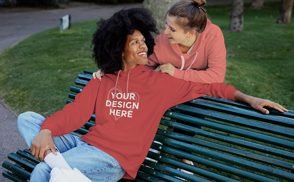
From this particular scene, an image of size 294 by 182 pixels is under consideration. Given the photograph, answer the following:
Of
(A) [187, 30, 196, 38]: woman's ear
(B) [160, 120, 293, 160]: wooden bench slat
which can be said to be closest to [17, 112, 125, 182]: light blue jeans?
(B) [160, 120, 293, 160]: wooden bench slat

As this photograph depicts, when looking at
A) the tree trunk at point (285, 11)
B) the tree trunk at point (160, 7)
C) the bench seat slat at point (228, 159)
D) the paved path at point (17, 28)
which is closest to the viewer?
the bench seat slat at point (228, 159)

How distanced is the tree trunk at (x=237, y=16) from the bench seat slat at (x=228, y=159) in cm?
1074

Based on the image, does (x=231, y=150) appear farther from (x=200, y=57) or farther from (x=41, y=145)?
(x=41, y=145)

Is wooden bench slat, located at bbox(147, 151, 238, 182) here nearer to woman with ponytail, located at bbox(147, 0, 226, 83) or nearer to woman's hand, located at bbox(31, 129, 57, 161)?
woman with ponytail, located at bbox(147, 0, 226, 83)

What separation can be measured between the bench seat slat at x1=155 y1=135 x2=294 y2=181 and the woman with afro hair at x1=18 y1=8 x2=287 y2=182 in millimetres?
201

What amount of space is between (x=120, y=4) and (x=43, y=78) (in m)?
18.2

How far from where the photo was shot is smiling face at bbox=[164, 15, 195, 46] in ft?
8.44

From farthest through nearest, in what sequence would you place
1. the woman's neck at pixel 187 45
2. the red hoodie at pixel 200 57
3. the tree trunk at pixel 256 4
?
the tree trunk at pixel 256 4
the woman's neck at pixel 187 45
the red hoodie at pixel 200 57

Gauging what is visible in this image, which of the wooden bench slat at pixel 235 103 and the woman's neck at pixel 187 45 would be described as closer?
the wooden bench slat at pixel 235 103

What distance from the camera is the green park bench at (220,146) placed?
209cm

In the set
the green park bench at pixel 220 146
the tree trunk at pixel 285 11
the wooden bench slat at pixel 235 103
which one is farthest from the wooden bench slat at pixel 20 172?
the tree trunk at pixel 285 11

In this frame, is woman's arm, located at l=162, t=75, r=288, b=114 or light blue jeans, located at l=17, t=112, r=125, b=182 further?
woman's arm, located at l=162, t=75, r=288, b=114

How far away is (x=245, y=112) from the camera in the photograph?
2.24 m

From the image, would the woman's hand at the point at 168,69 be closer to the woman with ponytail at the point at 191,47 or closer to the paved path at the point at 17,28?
the woman with ponytail at the point at 191,47
